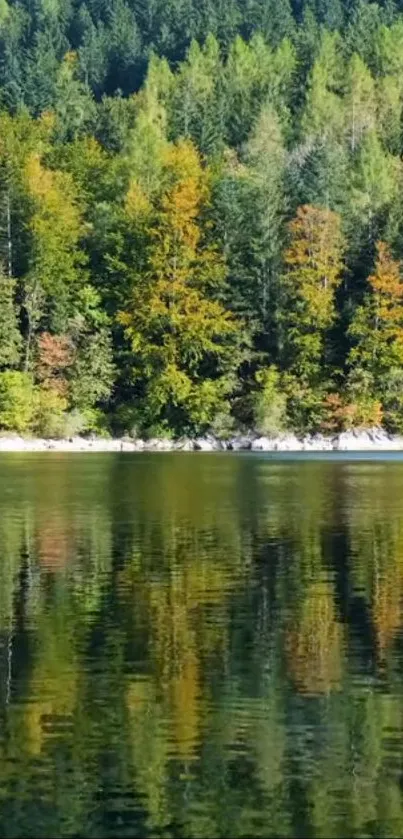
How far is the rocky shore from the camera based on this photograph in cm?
8662

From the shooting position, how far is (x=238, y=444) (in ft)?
290

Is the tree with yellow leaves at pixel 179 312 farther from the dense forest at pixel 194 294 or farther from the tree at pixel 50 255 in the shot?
the tree at pixel 50 255

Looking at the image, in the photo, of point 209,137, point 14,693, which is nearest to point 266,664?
point 14,693

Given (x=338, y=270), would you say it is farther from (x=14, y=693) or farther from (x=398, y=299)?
(x=14, y=693)

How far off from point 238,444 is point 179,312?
9.48 m

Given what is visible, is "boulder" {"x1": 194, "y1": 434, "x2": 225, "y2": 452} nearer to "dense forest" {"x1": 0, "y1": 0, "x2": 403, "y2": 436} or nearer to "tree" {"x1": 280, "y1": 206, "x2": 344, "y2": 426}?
"dense forest" {"x1": 0, "y1": 0, "x2": 403, "y2": 436}

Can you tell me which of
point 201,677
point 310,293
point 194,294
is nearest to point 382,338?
point 310,293

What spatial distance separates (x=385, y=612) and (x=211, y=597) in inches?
127

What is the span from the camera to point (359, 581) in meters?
27.2

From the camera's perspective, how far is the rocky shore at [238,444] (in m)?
86.6

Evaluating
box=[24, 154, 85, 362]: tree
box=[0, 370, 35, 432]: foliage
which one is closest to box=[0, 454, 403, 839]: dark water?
box=[0, 370, 35, 432]: foliage

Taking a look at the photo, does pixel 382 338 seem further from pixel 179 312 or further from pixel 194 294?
pixel 179 312

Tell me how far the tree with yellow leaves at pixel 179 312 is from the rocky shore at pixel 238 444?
2.52 meters

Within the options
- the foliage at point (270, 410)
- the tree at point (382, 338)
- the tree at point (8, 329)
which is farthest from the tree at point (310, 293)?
the tree at point (8, 329)
